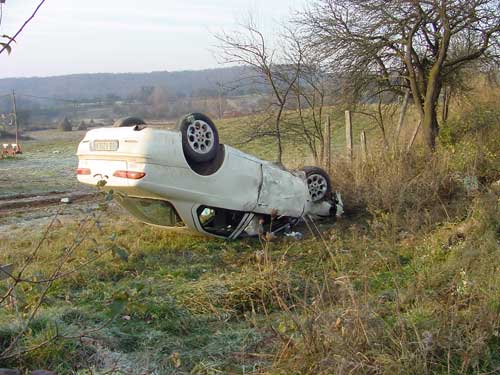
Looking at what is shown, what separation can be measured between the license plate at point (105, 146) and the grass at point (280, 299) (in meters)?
1.29

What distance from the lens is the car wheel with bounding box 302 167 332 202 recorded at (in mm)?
9156

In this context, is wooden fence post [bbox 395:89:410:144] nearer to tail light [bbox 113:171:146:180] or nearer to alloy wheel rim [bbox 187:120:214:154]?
alloy wheel rim [bbox 187:120:214:154]

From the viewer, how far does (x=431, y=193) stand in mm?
9492

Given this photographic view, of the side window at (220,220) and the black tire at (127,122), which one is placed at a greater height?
the black tire at (127,122)

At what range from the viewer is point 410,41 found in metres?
12.8

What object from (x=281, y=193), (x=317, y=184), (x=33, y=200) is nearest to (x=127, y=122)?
(x=281, y=193)

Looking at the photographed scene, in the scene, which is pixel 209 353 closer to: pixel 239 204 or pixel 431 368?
pixel 431 368

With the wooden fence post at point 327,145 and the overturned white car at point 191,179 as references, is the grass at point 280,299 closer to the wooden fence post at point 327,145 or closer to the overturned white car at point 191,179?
the overturned white car at point 191,179

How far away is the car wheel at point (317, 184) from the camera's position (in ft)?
30.0

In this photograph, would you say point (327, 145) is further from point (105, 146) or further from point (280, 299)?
point (280, 299)

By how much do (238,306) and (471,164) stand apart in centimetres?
688

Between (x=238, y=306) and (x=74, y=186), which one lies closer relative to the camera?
(x=238, y=306)

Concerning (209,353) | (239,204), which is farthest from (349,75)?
(209,353)

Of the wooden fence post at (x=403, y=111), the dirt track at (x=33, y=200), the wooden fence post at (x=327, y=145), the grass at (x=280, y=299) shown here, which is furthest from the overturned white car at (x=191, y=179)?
the wooden fence post at (x=403, y=111)
